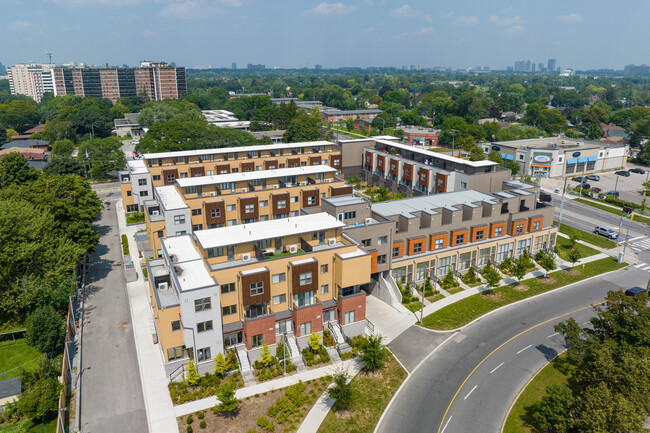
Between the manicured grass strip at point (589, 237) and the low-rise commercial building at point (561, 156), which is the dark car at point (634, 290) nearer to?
the manicured grass strip at point (589, 237)

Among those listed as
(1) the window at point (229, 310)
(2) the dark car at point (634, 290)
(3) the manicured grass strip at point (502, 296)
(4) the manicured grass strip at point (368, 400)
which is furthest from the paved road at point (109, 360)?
(2) the dark car at point (634, 290)

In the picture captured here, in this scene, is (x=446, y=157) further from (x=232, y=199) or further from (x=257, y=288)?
(x=257, y=288)

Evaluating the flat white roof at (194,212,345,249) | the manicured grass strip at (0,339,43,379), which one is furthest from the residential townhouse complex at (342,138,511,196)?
the manicured grass strip at (0,339,43,379)

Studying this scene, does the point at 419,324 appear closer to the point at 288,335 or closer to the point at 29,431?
the point at 288,335

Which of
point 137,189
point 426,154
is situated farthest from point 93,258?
point 426,154

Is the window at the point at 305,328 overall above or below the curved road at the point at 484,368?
above

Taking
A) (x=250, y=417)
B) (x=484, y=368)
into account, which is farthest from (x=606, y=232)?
(x=250, y=417)
